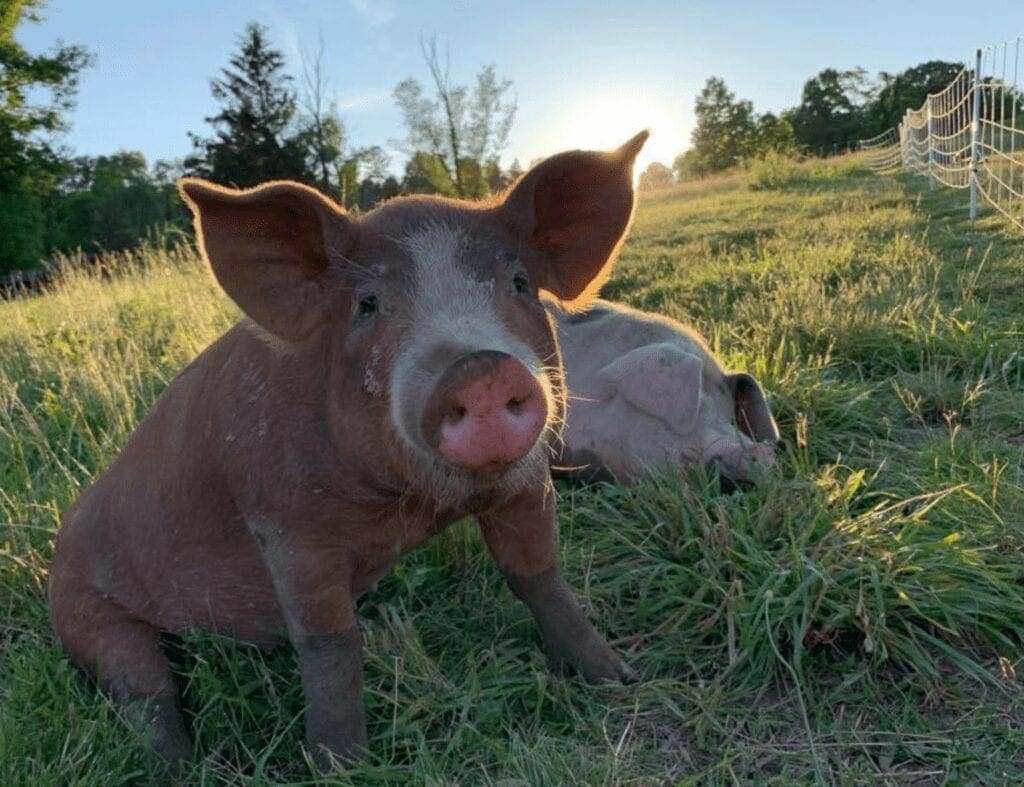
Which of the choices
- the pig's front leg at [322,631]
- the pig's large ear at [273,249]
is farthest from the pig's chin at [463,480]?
the pig's large ear at [273,249]

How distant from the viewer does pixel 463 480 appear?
1812mm

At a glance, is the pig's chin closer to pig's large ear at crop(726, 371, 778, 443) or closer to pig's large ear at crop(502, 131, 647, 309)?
pig's large ear at crop(502, 131, 647, 309)

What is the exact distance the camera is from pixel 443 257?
190cm

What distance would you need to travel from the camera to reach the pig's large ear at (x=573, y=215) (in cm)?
208

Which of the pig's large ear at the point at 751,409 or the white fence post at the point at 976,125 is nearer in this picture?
the pig's large ear at the point at 751,409

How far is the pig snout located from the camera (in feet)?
5.24

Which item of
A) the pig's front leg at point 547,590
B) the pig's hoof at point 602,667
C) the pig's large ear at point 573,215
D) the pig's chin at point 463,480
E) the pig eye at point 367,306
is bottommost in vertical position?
the pig's hoof at point 602,667

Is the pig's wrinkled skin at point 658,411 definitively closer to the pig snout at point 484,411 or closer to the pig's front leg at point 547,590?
the pig's front leg at point 547,590

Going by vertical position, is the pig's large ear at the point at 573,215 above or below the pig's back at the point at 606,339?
above

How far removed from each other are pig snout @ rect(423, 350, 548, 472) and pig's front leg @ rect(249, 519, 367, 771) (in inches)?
20.3

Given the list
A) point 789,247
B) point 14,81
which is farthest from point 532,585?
point 14,81

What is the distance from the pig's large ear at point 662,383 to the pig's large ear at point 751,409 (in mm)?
238

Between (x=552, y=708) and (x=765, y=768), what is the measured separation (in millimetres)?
540

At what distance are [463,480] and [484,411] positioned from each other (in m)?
0.25
